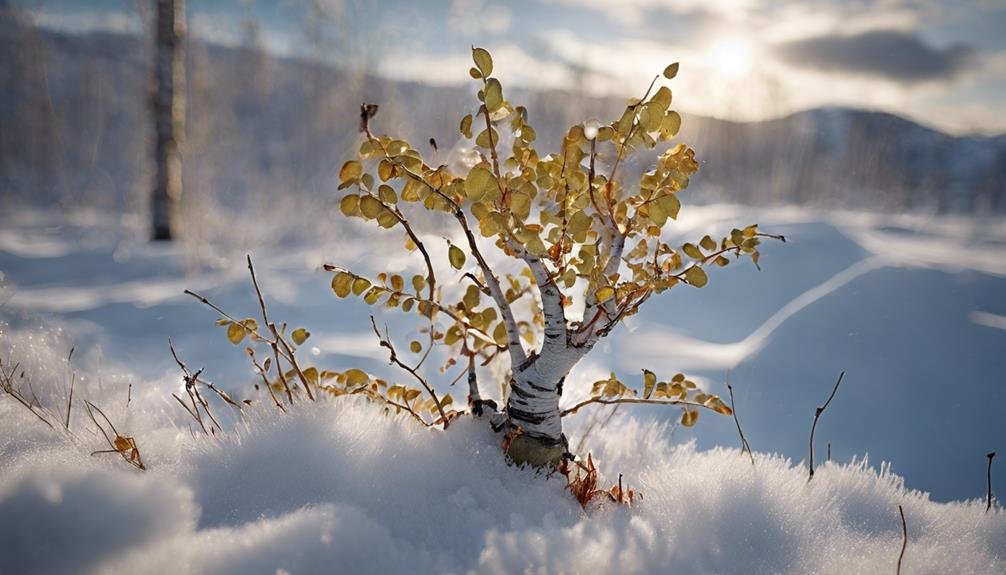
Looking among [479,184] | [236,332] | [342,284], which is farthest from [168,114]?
[479,184]

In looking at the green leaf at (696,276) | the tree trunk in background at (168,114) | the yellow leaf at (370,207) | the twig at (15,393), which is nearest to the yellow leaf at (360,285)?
the yellow leaf at (370,207)

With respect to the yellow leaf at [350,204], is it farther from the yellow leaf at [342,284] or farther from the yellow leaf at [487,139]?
the yellow leaf at [487,139]

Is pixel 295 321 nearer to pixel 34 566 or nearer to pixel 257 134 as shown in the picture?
pixel 34 566

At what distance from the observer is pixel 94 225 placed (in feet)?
25.5

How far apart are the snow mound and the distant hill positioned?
7318 millimetres

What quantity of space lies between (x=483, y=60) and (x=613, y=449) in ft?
3.81

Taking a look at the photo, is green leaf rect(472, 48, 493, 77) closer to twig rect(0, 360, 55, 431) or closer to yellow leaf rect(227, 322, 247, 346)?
yellow leaf rect(227, 322, 247, 346)

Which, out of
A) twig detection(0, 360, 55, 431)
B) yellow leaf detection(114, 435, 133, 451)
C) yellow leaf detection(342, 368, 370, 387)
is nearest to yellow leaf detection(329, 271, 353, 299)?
yellow leaf detection(342, 368, 370, 387)

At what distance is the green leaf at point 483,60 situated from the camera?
0.88m

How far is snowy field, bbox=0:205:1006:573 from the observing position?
0.95m

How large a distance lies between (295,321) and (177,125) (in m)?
3.43

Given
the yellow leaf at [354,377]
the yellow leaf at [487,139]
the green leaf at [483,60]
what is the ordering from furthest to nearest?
1. the yellow leaf at [354,377]
2. the yellow leaf at [487,139]
3. the green leaf at [483,60]

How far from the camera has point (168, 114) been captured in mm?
5242

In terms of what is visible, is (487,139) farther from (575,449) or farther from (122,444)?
(122,444)
